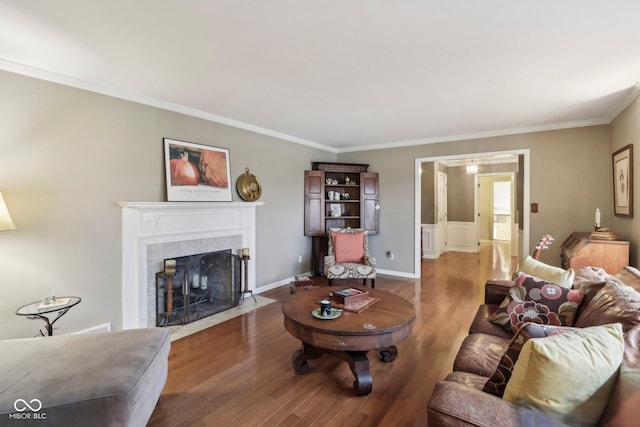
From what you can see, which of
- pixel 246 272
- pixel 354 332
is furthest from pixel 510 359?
pixel 246 272

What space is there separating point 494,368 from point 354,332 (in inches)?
31.2

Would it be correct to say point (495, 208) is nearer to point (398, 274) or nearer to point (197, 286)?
point (398, 274)

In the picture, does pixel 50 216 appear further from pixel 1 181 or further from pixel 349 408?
pixel 349 408

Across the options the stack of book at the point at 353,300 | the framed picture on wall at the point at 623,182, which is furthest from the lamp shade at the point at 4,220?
the framed picture on wall at the point at 623,182

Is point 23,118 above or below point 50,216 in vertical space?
above

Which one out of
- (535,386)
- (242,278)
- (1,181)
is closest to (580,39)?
(535,386)

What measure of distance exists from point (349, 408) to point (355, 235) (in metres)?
2.99

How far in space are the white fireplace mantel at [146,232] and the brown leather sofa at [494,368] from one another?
2896 millimetres

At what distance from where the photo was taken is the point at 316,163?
17.5ft

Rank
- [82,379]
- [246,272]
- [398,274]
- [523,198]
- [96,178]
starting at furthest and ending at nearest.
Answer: [398,274]
[523,198]
[246,272]
[96,178]
[82,379]

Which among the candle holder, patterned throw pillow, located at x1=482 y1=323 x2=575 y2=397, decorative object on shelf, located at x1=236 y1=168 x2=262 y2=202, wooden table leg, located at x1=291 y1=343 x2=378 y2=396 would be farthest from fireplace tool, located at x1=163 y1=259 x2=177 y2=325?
patterned throw pillow, located at x1=482 y1=323 x2=575 y2=397

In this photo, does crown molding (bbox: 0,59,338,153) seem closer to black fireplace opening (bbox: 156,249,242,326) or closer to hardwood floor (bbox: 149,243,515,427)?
black fireplace opening (bbox: 156,249,242,326)

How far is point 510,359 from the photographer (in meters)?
1.23

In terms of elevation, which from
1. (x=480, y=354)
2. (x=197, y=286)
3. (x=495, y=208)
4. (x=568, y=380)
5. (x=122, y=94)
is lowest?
(x=197, y=286)
